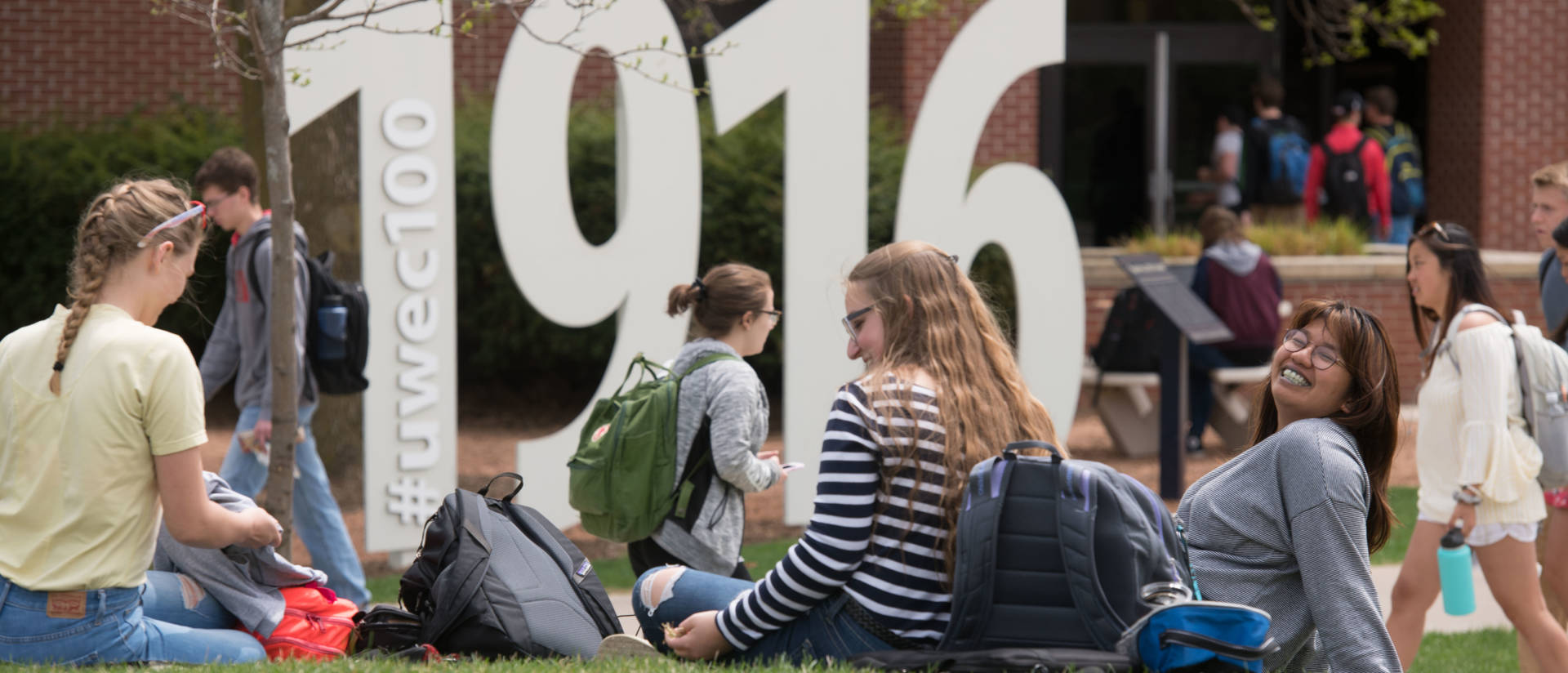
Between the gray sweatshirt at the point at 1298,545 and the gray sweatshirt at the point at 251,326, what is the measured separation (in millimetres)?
3673

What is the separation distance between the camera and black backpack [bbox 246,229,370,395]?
19.3ft

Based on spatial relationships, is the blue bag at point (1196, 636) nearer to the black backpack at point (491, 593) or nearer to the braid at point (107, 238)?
the black backpack at point (491, 593)

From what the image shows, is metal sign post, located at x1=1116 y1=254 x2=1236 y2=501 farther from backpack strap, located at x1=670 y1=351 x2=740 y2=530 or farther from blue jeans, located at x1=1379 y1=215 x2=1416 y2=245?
blue jeans, located at x1=1379 y1=215 x2=1416 y2=245

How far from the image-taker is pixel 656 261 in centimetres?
727

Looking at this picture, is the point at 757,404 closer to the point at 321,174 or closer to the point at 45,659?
the point at 45,659

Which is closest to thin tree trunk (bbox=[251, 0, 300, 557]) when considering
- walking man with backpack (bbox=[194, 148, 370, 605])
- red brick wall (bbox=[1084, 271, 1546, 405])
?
walking man with backpack (bbox=[194, 148, 370, 605])

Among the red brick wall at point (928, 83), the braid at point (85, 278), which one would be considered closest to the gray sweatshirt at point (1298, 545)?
the braid at point (85, 278)

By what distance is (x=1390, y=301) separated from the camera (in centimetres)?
1220

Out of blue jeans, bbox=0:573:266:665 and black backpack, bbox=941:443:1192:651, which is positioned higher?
black backpack, bbox=941:443:1192:651

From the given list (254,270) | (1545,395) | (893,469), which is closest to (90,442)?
(893,469)

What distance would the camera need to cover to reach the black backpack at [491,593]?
3625 mm

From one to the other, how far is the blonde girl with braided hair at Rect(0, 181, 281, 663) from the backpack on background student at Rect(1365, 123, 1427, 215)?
42.8 feet

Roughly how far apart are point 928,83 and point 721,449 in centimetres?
1023

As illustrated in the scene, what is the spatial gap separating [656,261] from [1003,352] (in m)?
4.12
